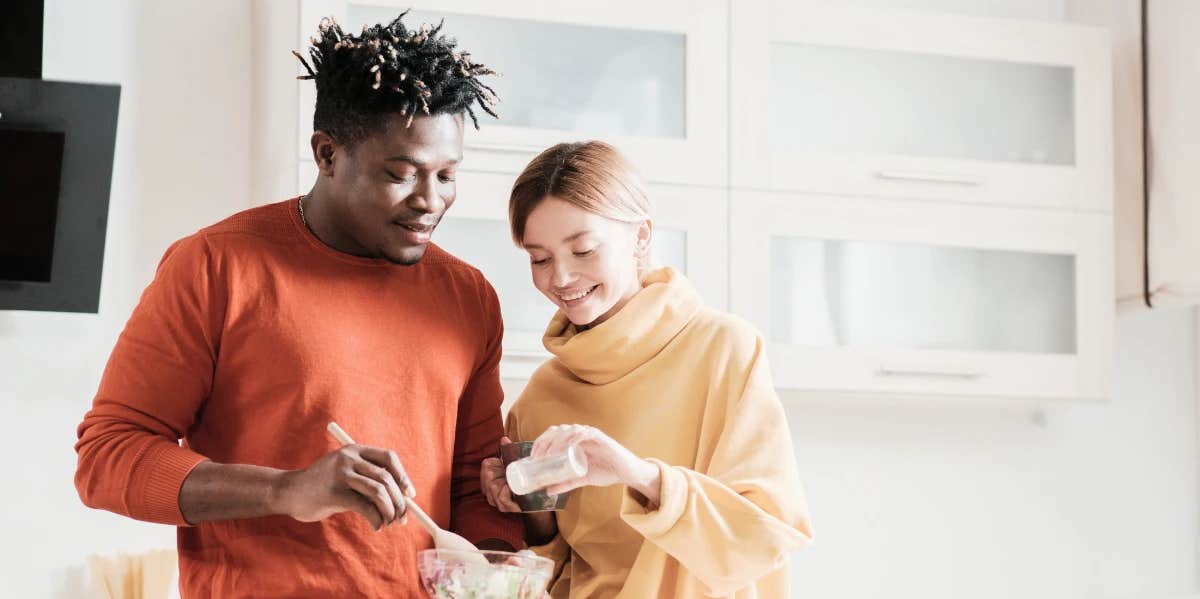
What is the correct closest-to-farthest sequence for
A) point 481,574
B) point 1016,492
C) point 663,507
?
point 481,574 < point 663,507 < point 1016,492

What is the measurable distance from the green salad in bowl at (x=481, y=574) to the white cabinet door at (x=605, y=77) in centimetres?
104

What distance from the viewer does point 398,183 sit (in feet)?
4.61

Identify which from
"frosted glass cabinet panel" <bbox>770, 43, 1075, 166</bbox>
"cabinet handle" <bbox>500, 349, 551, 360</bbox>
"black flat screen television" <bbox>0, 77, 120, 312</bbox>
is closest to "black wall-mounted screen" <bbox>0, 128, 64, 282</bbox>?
"black flat screen television" <bbox>0, 77, 120, 312</bbox>

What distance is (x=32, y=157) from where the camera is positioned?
2154 millimetres

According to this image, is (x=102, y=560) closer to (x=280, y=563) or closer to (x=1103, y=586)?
(x=280, y=563)

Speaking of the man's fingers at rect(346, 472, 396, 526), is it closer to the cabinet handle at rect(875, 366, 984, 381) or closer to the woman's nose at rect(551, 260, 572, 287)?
the woman's nose at rect(551, 260, 572, 287)

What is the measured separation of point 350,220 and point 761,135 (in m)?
1.15

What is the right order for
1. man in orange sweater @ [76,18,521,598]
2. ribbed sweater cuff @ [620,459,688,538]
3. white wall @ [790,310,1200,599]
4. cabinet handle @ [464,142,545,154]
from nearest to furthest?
man in orange sweater @ [76,18,521,598] → ribbed sweater cuff @ [620,459,688,538] → cabinet handle @ [464,142,545,154] → white wall @ [790,310,1200,599]

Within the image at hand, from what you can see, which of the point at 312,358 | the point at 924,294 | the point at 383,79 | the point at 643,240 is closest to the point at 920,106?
the point at 924,294

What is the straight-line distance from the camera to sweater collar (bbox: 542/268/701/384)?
160 centimetres

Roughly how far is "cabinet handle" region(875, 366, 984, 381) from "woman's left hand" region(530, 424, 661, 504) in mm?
1140

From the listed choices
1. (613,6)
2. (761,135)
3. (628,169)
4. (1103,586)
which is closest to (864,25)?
(761,135)

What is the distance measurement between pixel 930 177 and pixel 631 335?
1.10 metres

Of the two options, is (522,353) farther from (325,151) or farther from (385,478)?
(385,478)
